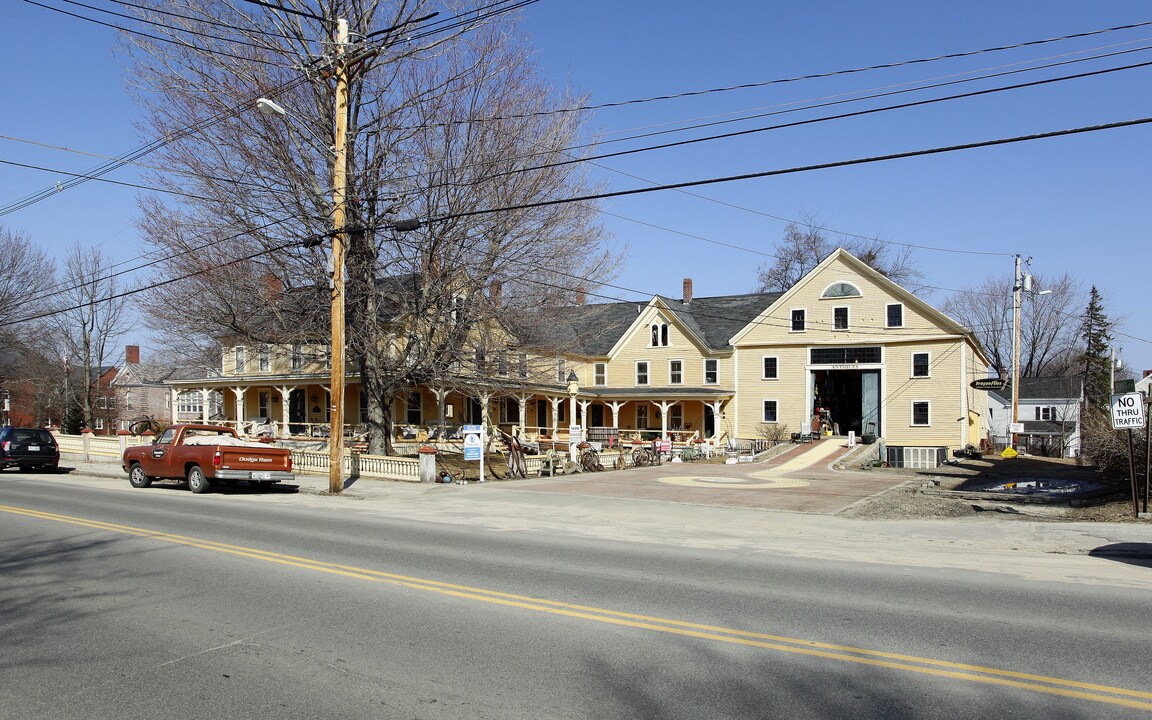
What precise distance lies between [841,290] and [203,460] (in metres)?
35.0

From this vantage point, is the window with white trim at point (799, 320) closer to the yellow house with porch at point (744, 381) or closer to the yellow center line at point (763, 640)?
the yellow house with porch at point (744, 381)

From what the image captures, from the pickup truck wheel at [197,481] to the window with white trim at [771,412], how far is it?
108 ft

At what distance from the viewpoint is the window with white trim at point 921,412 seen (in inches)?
1660

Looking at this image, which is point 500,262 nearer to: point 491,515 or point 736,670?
point 491,515

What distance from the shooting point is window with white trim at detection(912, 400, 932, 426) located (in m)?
42.2

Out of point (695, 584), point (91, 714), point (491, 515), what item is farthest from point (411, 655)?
point (491, 515)

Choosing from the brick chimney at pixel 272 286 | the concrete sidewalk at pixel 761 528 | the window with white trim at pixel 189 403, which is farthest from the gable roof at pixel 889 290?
the window with white trim at pixel 189 403

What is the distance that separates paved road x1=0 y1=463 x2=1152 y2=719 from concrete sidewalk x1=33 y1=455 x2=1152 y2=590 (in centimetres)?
13

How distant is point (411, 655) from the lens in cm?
642

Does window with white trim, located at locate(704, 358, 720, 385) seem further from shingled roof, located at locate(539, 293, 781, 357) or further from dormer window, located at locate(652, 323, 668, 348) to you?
dormer window, located at locate(652, 323, 668, 348)

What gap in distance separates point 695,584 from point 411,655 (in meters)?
3.91

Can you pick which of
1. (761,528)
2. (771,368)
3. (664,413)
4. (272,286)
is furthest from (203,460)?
(771,368)

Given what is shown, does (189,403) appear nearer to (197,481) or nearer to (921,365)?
(197,481)

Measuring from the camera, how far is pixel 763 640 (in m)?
6.85
